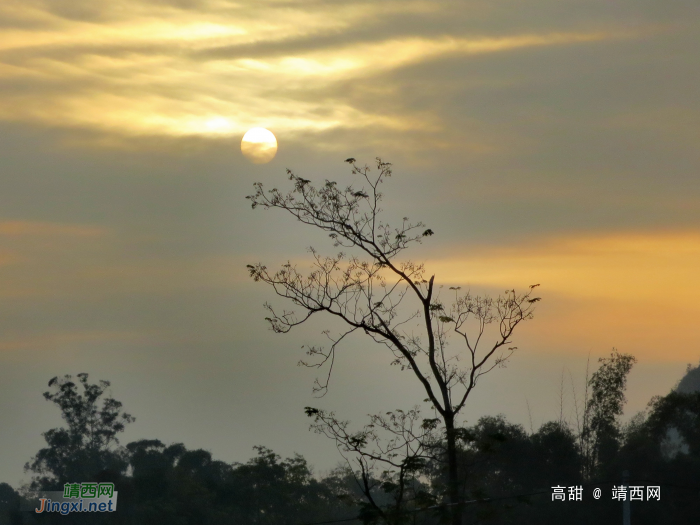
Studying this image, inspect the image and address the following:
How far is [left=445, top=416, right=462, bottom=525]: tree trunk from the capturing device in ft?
51.9

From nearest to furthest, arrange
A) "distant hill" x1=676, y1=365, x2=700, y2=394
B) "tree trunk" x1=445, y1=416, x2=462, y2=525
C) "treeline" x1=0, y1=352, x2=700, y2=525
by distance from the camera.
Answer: "tree trunk" x1=445, y1=416, x2=462, y2=525 → "treeline" x1=0, y1=352, x2=700, y2=525 → "distant hill" x1=676, y1=365, x2=700, y2=394

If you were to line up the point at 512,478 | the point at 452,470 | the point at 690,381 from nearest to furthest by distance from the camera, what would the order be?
the point at 452,470 → the point at 512,478 → the point at 690,381

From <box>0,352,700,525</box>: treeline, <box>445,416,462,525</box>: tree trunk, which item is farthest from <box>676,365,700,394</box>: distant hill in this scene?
<box>445,416,462,525</box>: tree trunk

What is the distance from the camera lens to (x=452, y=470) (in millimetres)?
16594

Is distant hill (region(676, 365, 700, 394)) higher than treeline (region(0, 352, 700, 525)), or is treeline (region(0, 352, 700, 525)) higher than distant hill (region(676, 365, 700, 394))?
distant hill (region(676, 365, 700, 394))

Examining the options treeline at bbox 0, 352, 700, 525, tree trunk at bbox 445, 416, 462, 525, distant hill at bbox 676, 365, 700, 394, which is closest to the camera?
tree trunk at bbox 445, 416, 462, 525

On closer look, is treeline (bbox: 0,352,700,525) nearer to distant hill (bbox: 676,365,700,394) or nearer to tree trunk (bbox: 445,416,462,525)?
tree trunk (bbox: 445,416,462,525)

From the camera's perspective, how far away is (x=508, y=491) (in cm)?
4559

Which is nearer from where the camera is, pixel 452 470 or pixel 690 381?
pixel 452 470

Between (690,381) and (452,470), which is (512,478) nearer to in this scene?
(452,470)

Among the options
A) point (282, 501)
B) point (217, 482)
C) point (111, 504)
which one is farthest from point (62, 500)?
point (282, 501)

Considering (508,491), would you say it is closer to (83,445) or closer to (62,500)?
(62,500)

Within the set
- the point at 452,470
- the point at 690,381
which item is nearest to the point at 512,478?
the point at 452,470

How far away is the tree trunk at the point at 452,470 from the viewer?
15826mm
